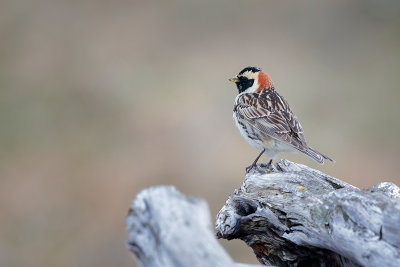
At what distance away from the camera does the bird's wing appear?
28.7 feet

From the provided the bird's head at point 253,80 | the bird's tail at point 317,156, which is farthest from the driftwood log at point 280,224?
the bird's head at point 253,80

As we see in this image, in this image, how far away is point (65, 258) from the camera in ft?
50.4

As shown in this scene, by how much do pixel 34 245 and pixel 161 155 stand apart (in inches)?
176

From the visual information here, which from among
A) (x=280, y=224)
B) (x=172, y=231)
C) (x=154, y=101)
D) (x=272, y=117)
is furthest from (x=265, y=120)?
(x=154, y=101)

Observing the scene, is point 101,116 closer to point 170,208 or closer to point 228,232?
point 228,232

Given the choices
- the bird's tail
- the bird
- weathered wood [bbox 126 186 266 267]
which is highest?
the bird

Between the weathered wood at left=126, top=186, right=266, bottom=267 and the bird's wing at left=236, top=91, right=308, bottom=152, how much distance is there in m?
4.11

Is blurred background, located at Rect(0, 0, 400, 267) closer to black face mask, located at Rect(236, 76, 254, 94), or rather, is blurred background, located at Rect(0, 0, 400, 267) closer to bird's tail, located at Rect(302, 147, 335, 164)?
black face mask, located at Rect(236, 76, 254, 94)

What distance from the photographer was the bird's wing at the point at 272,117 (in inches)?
345

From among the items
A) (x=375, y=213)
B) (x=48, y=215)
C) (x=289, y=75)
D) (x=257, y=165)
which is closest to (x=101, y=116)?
(x=48, y=215)

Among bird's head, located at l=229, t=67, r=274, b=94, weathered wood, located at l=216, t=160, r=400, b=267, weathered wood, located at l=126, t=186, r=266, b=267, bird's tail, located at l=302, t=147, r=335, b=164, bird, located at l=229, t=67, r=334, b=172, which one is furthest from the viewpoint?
bird's head, located at l=229, t=67, r=274, b=94

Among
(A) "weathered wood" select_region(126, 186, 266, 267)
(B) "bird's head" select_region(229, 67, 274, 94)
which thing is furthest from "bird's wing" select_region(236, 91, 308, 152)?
(A) "weathered wood" select_region(126, 186, 266, 267)

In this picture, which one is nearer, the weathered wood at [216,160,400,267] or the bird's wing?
the weathered wood at [216,160,400,267]

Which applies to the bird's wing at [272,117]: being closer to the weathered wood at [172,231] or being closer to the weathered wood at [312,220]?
the weathered wood at [312,220]
